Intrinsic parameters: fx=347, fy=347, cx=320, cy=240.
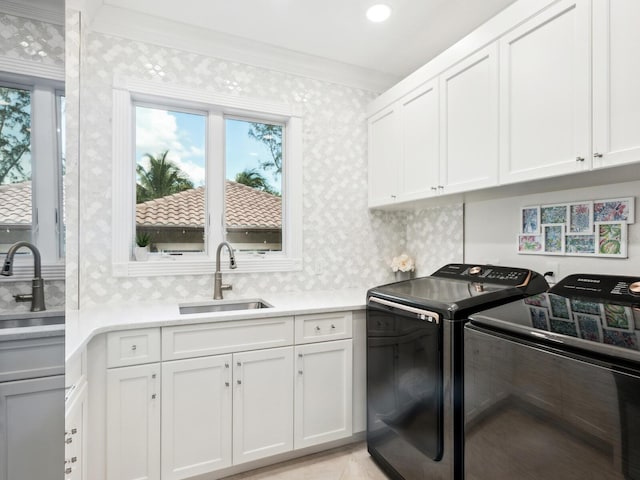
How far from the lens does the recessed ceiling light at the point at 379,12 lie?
2092mm

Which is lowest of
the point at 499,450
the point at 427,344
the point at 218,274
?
the point at 499,450

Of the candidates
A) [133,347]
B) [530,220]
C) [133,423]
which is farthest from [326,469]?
[530,220]

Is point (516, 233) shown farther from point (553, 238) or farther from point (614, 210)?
point (614, 210)

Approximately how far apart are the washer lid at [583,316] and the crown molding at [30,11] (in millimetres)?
1327

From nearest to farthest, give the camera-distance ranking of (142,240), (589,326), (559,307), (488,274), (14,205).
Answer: (14,205) → (589,326) → (559,307) → (488,274) → (142,240)

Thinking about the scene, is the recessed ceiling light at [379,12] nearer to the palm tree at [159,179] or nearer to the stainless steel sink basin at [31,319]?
the palm tree at [159,179]

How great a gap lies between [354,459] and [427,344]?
997 millimetres

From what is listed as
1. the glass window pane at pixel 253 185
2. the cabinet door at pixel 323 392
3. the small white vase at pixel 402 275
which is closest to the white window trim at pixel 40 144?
the cabinet door at pixel 323 392

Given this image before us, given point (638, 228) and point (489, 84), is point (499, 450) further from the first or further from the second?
point (489, 84)

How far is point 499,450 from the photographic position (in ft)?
4.24

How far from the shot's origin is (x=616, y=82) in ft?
4.39

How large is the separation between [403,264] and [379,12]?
182 cm

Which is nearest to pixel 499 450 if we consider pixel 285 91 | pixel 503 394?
pixel 503 394

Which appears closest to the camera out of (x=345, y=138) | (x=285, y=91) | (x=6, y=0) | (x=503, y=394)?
(x=6, y=0)
